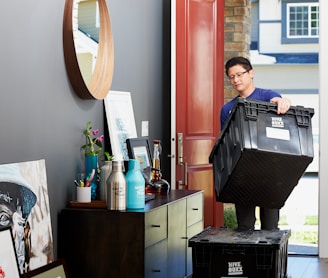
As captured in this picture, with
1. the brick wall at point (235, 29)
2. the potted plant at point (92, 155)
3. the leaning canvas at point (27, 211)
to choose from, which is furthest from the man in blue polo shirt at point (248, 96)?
the brick wall at point (235, 29)

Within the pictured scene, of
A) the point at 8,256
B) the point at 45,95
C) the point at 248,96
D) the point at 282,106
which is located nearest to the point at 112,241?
the point at 45,95

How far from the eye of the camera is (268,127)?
383 cm

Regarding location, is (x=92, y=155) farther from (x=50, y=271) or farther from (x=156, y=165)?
(x=50, y=271)

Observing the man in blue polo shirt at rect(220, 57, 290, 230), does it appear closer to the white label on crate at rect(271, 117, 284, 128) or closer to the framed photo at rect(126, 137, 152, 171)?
the white label on crate at rect(271, 117, 284, 128)

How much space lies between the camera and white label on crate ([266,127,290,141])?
379cm

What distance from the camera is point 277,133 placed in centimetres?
382

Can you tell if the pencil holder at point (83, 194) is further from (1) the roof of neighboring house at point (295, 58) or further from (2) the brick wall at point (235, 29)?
(1) the roof of neighboring house at point (295, 58)

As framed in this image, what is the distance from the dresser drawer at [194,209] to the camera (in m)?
4.68

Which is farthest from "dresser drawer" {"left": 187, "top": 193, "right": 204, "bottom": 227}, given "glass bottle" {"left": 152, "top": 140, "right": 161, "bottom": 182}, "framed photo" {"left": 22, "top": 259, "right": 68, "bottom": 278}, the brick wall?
the brick wall

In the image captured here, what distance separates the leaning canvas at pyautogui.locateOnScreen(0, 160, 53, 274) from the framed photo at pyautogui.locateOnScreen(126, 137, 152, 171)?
3.42 ft

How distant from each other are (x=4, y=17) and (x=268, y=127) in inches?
57.2

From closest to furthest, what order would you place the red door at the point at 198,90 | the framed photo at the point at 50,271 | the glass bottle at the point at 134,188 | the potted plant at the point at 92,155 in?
the framed photo at the point at 50,271 < the glass bottle at the point at 134,188 < the potted plant at the point at 92,155 < the red door at the point at 198,90

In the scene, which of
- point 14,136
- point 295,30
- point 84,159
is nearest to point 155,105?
point 84,159

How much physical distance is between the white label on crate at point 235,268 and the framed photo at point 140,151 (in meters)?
1.10
